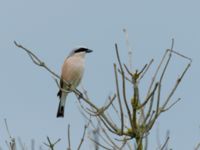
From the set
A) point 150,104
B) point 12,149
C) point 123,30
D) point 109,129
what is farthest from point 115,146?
point 123,30

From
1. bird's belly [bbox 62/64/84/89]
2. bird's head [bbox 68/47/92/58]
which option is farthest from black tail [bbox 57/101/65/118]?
bird's head [bbox 68/47/92/58]

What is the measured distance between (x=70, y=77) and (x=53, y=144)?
458 cm

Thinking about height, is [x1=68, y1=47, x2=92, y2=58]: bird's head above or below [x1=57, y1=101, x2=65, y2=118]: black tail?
above

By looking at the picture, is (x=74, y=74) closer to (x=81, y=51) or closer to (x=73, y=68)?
(x=73, y=68)

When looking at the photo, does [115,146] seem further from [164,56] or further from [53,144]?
[164,56]

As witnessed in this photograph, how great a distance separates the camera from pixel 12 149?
124 inches

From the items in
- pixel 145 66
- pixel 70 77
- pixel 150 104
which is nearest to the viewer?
pixel 150 104

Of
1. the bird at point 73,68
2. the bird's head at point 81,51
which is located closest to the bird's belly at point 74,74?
the bird at point 73,68

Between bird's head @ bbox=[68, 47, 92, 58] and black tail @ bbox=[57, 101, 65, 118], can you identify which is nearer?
bird's head @ bbox=[68, 47, 92, 58]

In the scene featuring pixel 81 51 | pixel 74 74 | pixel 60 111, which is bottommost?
pixel 60 111

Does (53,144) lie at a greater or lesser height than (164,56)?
lesser

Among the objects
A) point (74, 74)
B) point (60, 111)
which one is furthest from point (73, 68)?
point (60, 111)

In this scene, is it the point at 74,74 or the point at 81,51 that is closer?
the point at 74,74

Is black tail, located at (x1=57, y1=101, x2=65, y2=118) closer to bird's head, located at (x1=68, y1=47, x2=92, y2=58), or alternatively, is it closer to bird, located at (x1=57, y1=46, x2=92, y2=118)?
bird, located at (x1=57, y1=46, x2=92, y2=118)
